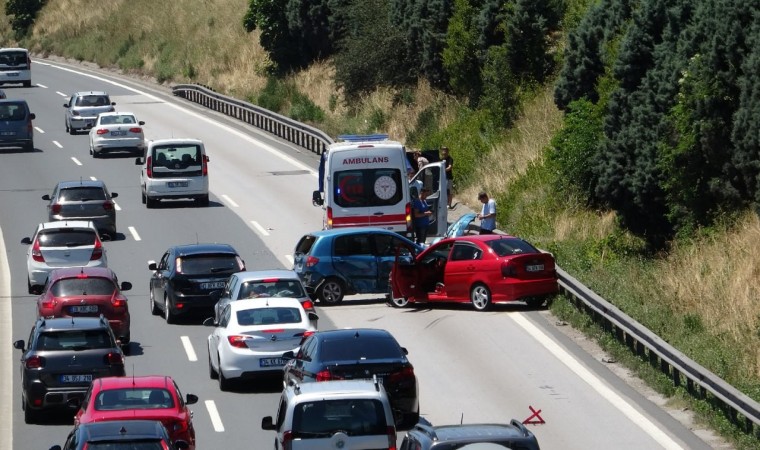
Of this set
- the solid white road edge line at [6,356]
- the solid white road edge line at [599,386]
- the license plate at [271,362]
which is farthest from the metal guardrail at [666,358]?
the solid white road edge line at [6,356]

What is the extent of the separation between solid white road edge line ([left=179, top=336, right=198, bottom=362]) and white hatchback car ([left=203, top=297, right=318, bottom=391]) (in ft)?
8.05

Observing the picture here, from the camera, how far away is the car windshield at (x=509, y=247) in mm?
27641

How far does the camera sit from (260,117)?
57.6 metres

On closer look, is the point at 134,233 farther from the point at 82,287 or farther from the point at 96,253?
the point at 82,287

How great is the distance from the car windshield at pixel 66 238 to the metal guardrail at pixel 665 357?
10299 mm

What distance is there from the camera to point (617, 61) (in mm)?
33625

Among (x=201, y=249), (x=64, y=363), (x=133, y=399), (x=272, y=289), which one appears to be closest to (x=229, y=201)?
(x=201, y=249)

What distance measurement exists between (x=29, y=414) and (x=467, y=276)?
938cm

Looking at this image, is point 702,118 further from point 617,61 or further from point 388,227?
point 388,227

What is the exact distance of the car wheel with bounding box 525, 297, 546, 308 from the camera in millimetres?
28025

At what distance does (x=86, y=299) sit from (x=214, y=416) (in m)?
5.75

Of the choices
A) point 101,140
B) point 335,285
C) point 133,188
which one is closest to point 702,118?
point 335,285

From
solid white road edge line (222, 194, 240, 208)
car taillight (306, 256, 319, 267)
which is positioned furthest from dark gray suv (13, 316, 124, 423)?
solid white road edge line (222, 194, 240, 208)

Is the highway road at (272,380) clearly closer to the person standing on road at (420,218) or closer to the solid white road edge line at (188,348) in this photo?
the solid white road edge line at (188,348)
